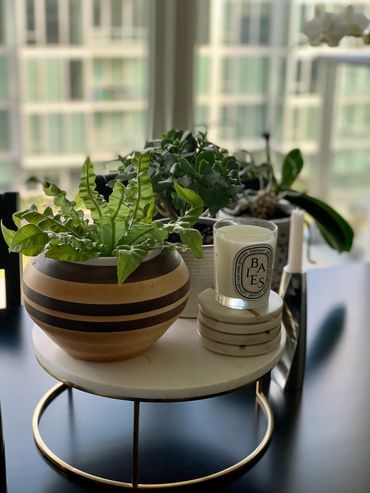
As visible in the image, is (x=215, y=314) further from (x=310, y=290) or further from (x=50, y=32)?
(x=50, y=32)

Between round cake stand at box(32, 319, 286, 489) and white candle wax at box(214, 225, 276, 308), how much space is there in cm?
8

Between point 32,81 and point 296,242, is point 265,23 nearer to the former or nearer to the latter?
point 32,81

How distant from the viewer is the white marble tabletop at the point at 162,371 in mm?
854

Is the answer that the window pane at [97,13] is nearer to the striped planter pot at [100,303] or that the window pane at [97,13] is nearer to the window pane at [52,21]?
the window pane at [52,21]

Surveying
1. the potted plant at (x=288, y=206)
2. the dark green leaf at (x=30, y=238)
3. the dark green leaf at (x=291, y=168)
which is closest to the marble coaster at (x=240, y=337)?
the dark green leaf at (x=30, y=238)

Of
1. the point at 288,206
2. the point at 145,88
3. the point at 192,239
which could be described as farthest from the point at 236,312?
the point at 145,88

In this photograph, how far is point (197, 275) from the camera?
1043 mm

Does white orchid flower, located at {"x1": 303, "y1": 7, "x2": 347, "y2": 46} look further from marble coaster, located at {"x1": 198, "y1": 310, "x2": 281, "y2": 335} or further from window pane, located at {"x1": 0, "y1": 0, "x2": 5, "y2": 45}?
window pane, located at {"x1": 0, "y1": 0, "x2": 5, "y2": 45}

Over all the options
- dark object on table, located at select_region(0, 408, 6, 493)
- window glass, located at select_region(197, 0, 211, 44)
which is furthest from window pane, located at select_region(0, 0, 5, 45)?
dark object on table, located at select_region(0, 408, 6, 493)

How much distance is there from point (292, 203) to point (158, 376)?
72 cm

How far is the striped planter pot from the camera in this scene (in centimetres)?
84

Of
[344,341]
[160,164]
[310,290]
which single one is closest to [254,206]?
[310,290]

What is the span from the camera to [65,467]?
0.89m

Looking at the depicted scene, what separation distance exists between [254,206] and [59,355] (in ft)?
2.21
